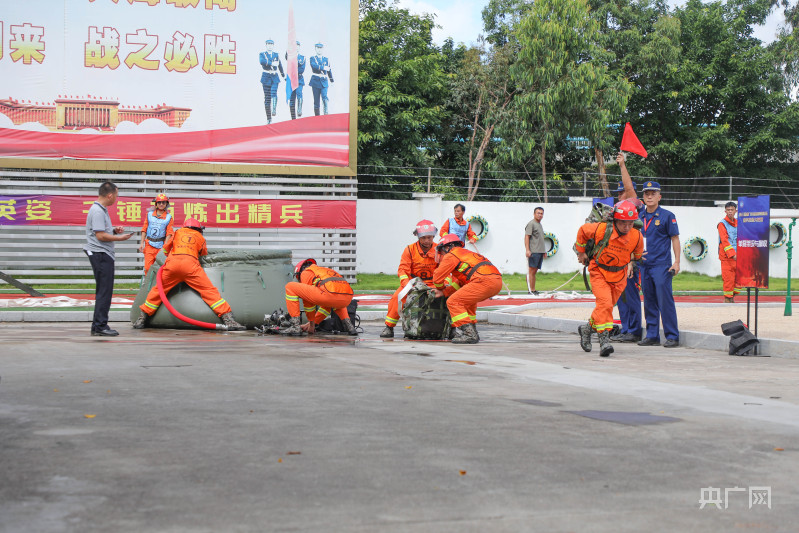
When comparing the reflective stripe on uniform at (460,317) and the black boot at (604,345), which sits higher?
the reflective stripe on uniform at (460,317)

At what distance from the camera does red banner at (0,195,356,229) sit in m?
21.8

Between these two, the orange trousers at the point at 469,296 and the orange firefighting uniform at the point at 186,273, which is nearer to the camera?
the orange trousers at the point at 469,296

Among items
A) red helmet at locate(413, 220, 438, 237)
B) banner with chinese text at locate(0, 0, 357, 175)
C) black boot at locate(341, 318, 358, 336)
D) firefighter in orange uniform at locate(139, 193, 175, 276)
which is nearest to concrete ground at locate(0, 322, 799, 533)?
black boot at locate(341, 318, 358, 336)

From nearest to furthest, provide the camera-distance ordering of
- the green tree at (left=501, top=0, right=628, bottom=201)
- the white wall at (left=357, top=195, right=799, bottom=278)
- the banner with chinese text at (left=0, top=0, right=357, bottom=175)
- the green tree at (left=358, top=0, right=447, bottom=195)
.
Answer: the banner with chinese text at (left=0, top=0, right=357, bottom=175), the white wall at (left=357, top=195, right=799, bottom=278), the green tree at (left=501, top=0, right=628, bottom=201), the green tree at (left=358, top=0, right=447, bottom=195)

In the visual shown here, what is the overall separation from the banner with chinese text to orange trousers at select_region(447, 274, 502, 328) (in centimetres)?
1219

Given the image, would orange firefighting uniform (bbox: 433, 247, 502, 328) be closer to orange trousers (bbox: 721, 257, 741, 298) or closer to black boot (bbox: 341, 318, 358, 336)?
black boot (bbox: 341, 318, 358, 336)

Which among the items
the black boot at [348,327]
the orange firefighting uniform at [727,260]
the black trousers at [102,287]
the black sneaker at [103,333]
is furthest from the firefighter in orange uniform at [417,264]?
the orange firefighting uniform at [727,260]

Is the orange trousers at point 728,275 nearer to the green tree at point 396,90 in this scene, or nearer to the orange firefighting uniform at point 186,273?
the orange firefighting uniform at point 186,273

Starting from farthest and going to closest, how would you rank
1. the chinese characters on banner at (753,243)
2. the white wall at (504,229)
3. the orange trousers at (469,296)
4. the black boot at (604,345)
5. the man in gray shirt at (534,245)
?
the white wall at (504,229), the man in gray shirt at (534,245), the orange trousers at (469,296), the chinese characters on banner at (753,243), the black boot at (604,345)

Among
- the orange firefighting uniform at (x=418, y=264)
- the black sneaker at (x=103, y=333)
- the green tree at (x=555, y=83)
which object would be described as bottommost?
the black sneaker at (x=103, y=333)

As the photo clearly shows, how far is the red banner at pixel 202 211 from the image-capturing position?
21781mm

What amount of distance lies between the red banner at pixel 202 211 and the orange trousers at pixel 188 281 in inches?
367

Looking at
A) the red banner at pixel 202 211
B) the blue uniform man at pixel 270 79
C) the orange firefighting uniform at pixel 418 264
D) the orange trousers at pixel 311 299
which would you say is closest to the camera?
the orange trousers at pixel 311 299

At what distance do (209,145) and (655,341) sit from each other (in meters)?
13.7
